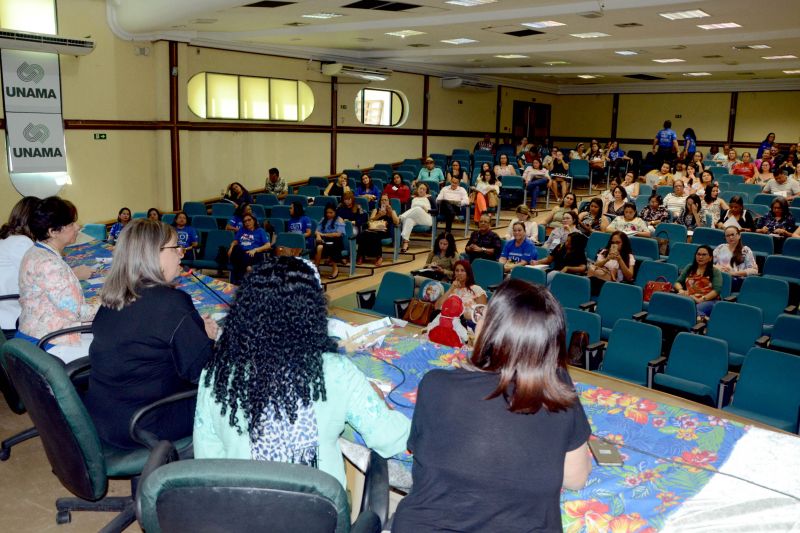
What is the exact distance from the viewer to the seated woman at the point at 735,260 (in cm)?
654

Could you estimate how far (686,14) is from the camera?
8.83 m

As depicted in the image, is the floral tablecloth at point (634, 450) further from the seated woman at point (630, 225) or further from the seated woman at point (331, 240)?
the seated woman at point (630, 225)

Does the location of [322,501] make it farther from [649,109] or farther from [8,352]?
[649,109]

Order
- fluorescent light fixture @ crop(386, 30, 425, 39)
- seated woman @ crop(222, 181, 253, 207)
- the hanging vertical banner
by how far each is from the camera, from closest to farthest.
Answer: the hanging vertical banner, fluorescent light fixture @ crop(386, 30, 425, 39), seated woman @ crop(222, 181, 253, 207)

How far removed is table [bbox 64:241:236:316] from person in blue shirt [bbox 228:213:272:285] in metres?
2.35

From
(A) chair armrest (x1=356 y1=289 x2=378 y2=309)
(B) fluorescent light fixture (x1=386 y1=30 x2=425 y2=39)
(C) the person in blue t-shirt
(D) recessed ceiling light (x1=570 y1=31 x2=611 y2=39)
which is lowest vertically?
(A) chair armrest (x1=356 y1=289 x2=378 y2=309)

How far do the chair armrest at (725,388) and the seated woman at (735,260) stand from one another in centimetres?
279

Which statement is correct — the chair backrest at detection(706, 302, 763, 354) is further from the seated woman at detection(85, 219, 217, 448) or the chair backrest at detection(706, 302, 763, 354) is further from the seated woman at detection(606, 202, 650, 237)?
the seated woman at detection(85, 219, 217, 448)

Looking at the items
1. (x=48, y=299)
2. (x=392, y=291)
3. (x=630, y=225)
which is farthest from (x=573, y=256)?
(x=48, y=299)

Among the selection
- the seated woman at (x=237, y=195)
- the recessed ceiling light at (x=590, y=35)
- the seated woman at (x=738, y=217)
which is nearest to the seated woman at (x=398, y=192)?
the seated woman at (x=237, y=195)

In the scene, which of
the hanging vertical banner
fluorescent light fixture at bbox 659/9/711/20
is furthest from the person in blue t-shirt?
the hanging vertical banner

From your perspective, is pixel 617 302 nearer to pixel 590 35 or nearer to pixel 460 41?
pixel 590 35

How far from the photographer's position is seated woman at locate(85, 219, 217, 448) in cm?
241

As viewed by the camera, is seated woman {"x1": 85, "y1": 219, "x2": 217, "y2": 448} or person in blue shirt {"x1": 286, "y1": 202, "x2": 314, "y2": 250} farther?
person in blue shirt {"x1": 286, "y1": 202, "x2": 314, "y2": 250}
